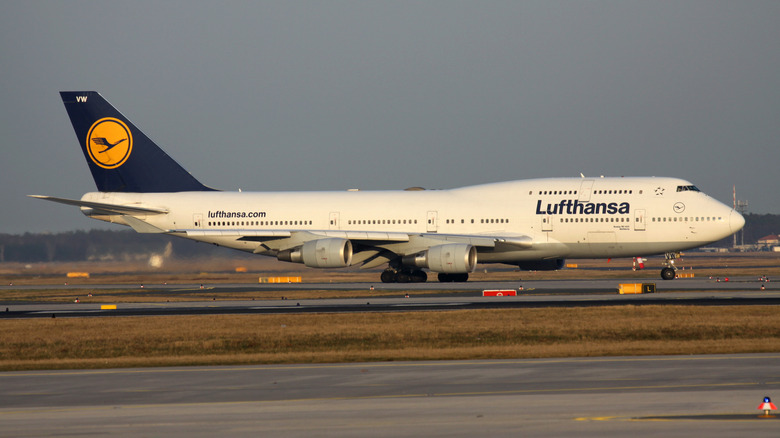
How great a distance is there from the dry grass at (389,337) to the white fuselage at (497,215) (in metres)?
18.8

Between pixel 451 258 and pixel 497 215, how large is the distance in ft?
14.7

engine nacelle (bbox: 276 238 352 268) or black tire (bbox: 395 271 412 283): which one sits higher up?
engine nacelle (bbox: 276 238 352 268)

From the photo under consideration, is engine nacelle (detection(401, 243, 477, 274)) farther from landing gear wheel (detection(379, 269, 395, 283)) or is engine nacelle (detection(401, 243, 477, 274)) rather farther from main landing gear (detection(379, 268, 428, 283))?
landing gear wheel (detection(379, 269, 395, 283))

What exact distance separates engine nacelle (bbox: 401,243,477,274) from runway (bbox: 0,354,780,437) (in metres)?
26.8

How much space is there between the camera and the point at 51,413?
13.3 metres

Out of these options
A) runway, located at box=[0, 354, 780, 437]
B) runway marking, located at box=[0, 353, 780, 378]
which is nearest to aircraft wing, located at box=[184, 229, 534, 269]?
runway marking, located at box=[0, 353, 780, 378]

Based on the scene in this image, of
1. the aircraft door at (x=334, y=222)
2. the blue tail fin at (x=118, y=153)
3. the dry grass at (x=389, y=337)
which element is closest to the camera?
the dry grass at (x=389, y=337)

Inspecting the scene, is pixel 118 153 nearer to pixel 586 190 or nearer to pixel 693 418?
pixel 586 190

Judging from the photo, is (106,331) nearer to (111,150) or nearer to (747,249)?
(111,150)

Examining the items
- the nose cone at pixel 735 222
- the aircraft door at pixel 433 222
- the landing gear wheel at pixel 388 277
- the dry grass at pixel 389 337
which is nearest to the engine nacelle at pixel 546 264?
the aircraft door at pixel 433 222

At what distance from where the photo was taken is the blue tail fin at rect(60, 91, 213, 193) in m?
55.6

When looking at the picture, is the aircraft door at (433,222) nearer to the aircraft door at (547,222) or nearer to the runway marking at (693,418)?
the aircraft door at (547,222)

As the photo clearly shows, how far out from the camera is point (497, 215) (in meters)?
48.6

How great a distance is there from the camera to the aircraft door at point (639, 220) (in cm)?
4616
